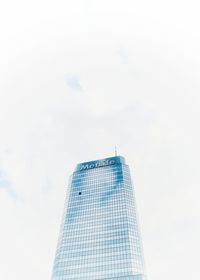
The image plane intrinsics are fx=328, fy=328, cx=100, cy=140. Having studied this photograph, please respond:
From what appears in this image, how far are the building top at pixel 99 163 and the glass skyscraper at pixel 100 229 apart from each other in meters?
0.55

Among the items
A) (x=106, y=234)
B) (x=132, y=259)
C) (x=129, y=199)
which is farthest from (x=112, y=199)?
(x=132, y=259)

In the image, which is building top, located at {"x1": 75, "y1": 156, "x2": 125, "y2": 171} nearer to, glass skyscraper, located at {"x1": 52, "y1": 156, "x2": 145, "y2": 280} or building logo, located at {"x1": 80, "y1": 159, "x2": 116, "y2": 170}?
building logo, located at {"x1": 80, "y1": 159, "x2": 116, "y2": 170}

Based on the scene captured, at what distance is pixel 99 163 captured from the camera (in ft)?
552

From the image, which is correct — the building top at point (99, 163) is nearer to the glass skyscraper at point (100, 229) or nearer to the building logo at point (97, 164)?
the building logo at point (97, 164)

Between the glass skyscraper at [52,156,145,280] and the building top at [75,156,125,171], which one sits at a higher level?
the building top at [75,156,125,171]

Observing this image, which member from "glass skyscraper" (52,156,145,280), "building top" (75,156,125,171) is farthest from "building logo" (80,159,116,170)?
"glass skyscraper" (52,156,145,280)

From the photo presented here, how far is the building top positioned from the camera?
542 ft

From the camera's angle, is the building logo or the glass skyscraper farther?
the building logo

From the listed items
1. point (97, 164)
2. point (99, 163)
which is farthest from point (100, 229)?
point (99, 163)

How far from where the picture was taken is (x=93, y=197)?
149m

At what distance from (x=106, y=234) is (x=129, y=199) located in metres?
19.6

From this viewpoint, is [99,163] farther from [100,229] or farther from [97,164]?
[100,229]

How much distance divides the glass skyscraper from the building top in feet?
1.82

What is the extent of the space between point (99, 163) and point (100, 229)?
41.9 m
